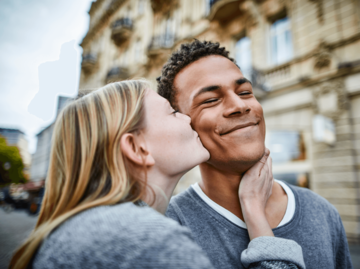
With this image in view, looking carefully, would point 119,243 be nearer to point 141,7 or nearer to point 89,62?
point 141,7

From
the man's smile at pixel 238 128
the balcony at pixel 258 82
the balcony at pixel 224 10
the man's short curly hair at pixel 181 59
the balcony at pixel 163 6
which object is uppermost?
the balcony at pixel 163 6

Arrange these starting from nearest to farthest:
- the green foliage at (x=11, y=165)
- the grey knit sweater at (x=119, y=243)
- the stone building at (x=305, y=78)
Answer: the grey knit sweater at (x=119, y=243) → the green foliage at (x=11, y=165) → the stone building at (x=305, y=78)

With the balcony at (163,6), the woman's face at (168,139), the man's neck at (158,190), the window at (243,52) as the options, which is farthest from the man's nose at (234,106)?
the balcony at (163,6)

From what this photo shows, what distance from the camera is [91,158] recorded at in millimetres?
901

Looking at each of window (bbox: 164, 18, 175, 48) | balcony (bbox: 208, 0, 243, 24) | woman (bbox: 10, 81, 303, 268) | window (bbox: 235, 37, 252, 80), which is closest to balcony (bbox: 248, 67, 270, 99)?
window (bbox: 235, 37, 252, 80)

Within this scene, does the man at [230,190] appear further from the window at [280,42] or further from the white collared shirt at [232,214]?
the window at [280,42]

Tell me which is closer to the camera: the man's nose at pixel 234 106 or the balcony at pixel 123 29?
the man's nose at pixel 234 106

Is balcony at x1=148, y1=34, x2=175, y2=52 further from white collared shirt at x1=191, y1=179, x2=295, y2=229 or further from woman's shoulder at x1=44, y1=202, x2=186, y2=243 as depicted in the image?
woman's shoulder at x1=44, y1=202, x2=186, y2=243

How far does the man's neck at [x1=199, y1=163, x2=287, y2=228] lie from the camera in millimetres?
1302

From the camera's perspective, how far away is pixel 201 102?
1349 mm

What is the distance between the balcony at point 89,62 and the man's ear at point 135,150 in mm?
21433

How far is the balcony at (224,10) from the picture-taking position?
→ 27.8ft

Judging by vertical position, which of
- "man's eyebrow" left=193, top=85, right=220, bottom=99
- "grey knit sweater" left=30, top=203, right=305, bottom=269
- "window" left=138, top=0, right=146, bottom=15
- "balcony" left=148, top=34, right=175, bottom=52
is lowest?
"grey knit sweater" left=30, top=203, right=305, bottom=269

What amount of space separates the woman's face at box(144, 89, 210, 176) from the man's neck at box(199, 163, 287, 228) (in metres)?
0.24
